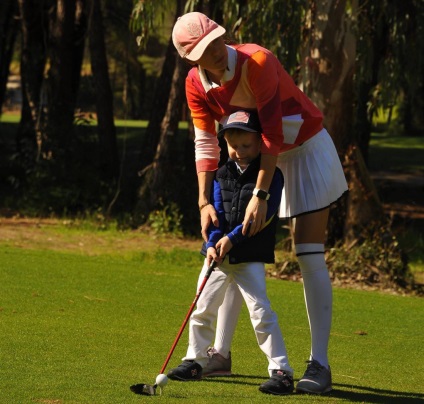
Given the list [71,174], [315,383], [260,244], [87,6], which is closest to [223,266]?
[260,244]

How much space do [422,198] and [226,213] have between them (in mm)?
17543

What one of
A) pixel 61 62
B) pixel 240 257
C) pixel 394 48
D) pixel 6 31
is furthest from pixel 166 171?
pixel 6 31

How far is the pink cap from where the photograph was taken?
524 centimetres

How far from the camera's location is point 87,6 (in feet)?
62.3

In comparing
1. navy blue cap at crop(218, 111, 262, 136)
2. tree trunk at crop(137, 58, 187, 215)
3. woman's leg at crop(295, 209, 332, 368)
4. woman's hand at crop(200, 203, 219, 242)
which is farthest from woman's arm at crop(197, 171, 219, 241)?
tree trunk at crop(137, 58, 187, 215)

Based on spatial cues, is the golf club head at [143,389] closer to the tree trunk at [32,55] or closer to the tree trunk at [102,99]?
the tree trunk at [102,99]

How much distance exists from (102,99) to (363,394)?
12.6m

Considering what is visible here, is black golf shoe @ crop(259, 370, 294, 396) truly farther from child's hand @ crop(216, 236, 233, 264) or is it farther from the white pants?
child's hand @ crop(216, 236, 233, 264)

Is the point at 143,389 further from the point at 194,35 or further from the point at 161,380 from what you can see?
the point at 194,35

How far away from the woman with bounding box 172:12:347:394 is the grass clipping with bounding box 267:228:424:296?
5391 mm

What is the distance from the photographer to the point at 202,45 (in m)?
5.23

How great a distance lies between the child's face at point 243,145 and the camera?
5.50 metres

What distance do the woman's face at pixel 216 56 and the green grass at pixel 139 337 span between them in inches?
65.5

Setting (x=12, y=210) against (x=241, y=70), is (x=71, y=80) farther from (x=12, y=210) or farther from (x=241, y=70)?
(x=241, y=70)
